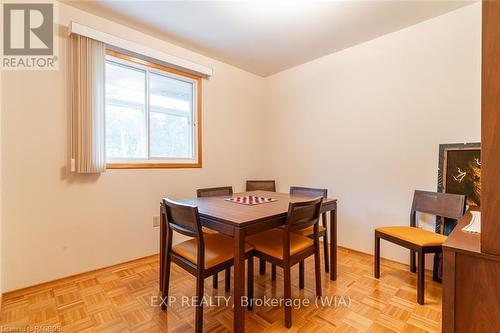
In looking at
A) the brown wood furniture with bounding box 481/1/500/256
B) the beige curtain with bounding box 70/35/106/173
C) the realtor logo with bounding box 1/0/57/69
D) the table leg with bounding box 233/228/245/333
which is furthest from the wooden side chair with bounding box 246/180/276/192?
the brown wood furniture with bounding box 481/1/500/256

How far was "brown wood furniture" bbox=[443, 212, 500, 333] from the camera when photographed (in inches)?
35.8

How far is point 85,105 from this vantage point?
7.21 feet

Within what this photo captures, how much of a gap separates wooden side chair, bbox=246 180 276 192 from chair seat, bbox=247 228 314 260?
1.57m

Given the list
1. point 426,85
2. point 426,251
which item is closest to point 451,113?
point 426,85

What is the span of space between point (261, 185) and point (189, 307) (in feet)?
6.66

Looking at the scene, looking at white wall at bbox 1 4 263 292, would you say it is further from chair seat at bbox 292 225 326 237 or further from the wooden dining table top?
chair seat at bbox 292 225 326 237

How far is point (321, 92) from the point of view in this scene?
3207 millimetres

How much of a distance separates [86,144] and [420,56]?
328cm

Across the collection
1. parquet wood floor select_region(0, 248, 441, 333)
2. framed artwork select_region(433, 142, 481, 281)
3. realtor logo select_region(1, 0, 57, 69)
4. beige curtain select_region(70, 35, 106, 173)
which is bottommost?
parquet wood floor select_region(0, 248, 441, 333)

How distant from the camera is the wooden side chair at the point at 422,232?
184 centimetres

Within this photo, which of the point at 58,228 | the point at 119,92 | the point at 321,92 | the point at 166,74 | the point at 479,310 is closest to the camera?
the point at 479,310

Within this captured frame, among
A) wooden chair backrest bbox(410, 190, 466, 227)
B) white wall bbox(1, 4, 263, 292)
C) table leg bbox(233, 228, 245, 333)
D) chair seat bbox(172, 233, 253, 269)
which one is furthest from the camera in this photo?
wooden chair backrest bbox(410, 190, 466, 227)

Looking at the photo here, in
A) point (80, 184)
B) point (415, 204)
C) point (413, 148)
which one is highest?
point (413, 148)

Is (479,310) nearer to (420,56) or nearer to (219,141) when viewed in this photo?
(420,56)
